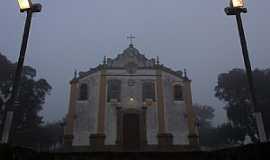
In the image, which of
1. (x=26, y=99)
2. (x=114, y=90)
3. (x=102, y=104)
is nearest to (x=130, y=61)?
(x=114, y=90)

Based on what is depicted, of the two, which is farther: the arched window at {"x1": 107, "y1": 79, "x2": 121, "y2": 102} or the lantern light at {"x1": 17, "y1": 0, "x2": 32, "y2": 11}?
the arched window at {"x1": 107, "y1": 79, "x2": 121, "y2": 102}

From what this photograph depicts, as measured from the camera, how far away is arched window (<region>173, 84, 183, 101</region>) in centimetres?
2030

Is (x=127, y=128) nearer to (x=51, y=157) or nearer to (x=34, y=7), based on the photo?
(x=51, y=157)

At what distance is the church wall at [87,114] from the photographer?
1881cm

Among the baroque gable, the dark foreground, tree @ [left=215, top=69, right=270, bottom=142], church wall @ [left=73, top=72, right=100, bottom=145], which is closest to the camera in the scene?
the dark foreground

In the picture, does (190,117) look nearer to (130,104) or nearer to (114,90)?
(130,104)

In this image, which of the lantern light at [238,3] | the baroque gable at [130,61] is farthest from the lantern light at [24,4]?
the baroque gable at [130,61]

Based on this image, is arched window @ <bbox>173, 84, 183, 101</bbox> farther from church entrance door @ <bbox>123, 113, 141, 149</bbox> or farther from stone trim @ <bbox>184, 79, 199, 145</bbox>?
church entrance door @ <bbox>123, 113, 141, 149</bbox>

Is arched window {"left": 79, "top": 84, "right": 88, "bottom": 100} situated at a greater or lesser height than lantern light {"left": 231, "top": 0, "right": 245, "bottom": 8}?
greater

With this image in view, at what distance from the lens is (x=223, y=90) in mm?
27953

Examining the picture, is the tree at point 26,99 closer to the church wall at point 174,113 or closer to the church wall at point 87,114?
the church wall at point 87,114

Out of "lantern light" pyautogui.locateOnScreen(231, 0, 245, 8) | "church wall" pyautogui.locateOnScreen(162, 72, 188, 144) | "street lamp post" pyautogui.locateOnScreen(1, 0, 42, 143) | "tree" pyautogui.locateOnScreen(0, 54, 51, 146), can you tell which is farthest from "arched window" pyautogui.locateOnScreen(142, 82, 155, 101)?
"street lamp post" pyautogui.locateOnScreen(1, 0, 42, 143)

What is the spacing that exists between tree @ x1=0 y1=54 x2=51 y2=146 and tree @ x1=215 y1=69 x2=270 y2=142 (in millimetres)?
18913

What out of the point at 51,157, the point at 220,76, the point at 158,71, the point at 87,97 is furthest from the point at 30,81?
the point at 51,157
